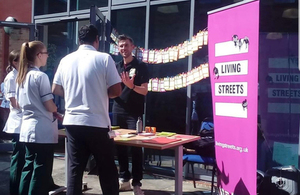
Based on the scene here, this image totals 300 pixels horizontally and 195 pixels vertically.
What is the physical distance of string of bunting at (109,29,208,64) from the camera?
507cm

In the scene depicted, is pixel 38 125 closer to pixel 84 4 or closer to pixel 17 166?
pixel 17 166

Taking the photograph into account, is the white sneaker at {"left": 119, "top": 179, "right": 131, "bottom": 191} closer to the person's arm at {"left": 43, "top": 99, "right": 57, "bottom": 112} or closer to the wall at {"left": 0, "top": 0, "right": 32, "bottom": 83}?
the person's arm at {"left": 43, "top": 99, "right": 57, "bottom": 112}

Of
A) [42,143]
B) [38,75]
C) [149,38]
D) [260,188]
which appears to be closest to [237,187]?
[260,188]

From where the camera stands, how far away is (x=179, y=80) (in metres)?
5.34

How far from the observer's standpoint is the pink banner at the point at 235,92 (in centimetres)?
334

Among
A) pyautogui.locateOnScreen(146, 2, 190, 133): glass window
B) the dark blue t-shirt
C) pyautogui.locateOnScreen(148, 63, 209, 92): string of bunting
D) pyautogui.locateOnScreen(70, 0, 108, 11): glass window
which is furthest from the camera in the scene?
pyautogui.locateOnScreen(70, 0, 108, 11): glass window

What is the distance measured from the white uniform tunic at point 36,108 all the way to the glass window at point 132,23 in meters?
2.65

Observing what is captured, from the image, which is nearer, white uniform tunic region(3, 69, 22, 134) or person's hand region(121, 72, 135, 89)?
white uniform tunic region(3, 69, 22, 134)

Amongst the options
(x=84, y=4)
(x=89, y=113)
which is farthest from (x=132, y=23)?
(x=89, y=113)

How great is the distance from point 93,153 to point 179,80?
2566mm

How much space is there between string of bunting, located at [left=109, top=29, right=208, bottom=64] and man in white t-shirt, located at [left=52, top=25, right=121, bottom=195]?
2266mm

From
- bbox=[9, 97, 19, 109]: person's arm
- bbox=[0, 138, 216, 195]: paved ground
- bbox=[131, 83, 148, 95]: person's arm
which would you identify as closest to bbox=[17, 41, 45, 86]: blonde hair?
bbox=[9, 97, 19, 109]: person's arm

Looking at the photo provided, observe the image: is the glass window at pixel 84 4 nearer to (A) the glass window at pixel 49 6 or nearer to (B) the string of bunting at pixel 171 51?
(A) the glass window at pixel 49 6

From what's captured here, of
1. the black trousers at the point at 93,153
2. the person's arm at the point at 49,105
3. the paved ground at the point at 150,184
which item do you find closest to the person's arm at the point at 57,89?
the person's arm at the point at 49,105
